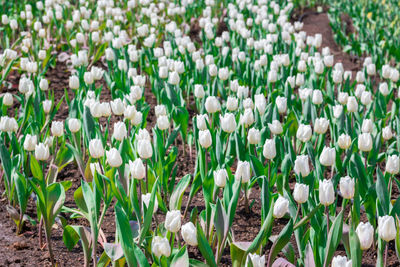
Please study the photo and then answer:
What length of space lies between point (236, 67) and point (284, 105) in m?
1.26

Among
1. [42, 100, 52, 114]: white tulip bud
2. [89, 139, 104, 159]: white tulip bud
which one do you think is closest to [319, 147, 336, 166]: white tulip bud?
[89, 139, 104, 159]: white tulip bud

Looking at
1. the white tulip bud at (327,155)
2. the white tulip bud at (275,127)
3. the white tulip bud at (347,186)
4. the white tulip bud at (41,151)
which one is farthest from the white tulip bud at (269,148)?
the white tulip bud at (41,151)

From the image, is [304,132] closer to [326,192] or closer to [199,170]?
[199,170]

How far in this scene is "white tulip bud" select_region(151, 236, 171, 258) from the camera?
179 cm

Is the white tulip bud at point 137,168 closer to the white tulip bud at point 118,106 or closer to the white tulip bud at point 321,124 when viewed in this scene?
the white tulip bud at point 118,106

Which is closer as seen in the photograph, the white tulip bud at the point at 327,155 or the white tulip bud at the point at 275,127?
the white tulip bud at the point at 327,155

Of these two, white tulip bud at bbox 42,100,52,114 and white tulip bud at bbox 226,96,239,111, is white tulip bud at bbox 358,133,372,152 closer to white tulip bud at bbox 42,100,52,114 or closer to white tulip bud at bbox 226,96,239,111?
white tulip bud at bbox 226,96,239,111

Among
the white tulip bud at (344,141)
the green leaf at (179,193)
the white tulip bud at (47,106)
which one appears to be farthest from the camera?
the white tulip bud at (47,106)

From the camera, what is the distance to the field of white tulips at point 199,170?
2.05m

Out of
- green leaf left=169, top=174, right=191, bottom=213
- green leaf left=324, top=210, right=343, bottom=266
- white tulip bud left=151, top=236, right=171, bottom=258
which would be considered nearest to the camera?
white tulip bud left=151, top=236, right=171, bottom=258

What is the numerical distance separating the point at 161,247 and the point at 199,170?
0.86 m

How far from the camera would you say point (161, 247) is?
5.89 feet

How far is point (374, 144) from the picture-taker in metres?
2.93

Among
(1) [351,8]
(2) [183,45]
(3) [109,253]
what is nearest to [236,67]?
(2) [183,45]
